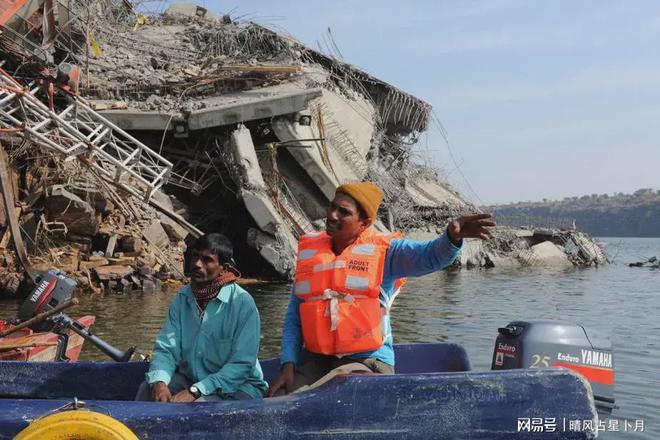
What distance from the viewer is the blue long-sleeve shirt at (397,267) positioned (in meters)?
4.27

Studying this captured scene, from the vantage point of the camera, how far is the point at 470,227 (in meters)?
4.15

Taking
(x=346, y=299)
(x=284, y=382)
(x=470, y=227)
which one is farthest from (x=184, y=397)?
(x=470, y=227)

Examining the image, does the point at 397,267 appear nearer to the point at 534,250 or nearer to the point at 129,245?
the point at 129,245

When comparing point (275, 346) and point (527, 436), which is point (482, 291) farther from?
point (527, 436)

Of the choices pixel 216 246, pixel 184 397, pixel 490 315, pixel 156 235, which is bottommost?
pixel 490 315

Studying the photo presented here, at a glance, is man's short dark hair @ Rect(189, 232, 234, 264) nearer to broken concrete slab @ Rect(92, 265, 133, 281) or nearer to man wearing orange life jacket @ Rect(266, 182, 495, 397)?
man wearing orange life jacket @ Rect(266, 182, 495, 397)

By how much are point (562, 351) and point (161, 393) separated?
2.91m

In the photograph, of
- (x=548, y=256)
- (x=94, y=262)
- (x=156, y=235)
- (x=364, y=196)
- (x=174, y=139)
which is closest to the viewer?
(x=364, y=196)

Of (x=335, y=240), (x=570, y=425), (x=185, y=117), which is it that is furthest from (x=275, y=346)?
(x=185, y=117)

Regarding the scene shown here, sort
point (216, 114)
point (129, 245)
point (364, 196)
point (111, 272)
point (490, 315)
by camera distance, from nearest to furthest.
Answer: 1. point (364, 196)
2. point (490, 315)
3. point (111, 272)
4. point (129, 245)
5. point (216, 114)

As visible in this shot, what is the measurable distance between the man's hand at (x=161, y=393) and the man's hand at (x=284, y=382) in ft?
2.06

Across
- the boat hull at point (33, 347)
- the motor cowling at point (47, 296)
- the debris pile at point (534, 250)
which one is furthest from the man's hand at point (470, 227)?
the debris pile at point (534, 250)

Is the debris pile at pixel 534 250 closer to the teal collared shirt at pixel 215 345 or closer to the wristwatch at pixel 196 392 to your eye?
the teal collared shirt at pixel 215 345

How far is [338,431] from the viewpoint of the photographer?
405 centimetres
